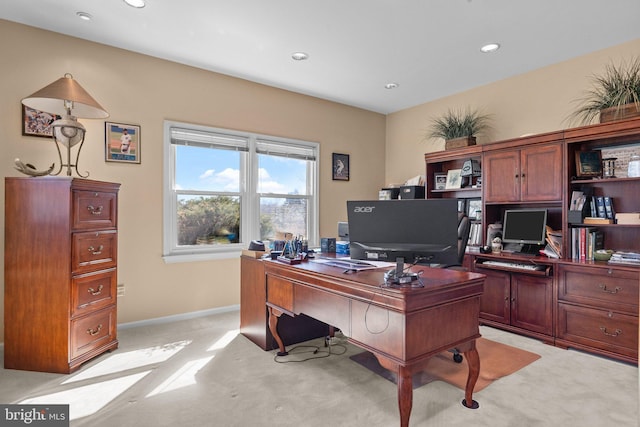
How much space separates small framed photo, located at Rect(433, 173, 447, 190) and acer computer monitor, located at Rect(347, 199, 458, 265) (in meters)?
2.80

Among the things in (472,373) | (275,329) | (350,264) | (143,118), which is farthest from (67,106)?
(472,373)

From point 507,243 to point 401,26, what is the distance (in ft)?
8.12

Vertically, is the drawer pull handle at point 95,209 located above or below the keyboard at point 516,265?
above

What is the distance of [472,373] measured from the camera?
203cm

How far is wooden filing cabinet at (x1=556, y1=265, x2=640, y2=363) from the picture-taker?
2.67 meters

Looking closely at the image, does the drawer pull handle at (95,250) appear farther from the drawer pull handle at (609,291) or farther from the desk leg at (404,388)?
the drawer pull handle at (609,291)

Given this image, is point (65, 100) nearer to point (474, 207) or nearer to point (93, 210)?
point (93, 210)

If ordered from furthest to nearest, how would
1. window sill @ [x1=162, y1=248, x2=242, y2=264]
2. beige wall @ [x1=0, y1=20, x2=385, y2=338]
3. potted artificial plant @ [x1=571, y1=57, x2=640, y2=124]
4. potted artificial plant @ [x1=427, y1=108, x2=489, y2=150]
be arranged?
potted artificial plant @ [x1=427, y1=108, x2=489, y2=150]
window sill @ [x1=162, y1=248, x2=242, y2=264]
beige wall @ [x1=0, y1=20, x2=385, y2=338]
potted artificial plant @ [x1=571, y1=57, x2=640, y2=124]

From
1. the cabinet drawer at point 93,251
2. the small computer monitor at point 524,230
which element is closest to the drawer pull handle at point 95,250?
the cabinet drawer at point 93,251

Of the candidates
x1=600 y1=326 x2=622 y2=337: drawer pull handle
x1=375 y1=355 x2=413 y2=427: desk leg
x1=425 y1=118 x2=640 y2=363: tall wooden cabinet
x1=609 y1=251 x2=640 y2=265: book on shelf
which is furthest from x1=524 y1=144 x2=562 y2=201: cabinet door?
x1=375 y1=355 x2=413 y2=427: desk leg

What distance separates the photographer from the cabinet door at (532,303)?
3.13 metres

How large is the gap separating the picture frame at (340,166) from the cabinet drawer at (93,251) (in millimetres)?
2975

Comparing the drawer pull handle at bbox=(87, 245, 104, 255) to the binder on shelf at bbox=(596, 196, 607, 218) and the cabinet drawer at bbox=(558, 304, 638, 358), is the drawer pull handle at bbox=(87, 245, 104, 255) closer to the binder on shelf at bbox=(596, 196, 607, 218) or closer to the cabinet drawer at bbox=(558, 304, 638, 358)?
the cabinet drawer at bbox=(558, 304, 638, 358)

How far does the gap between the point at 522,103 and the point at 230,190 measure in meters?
3.53
